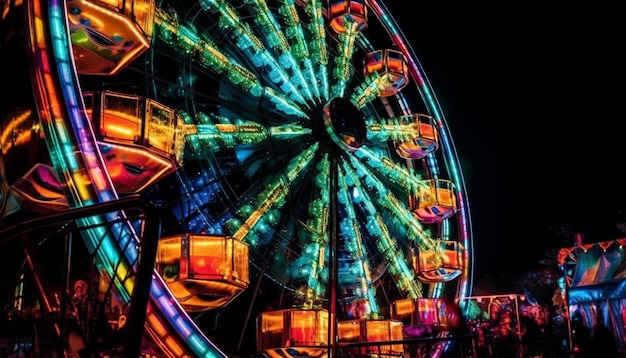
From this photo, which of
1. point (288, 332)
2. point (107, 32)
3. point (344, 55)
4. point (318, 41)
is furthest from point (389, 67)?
point (107, 32)

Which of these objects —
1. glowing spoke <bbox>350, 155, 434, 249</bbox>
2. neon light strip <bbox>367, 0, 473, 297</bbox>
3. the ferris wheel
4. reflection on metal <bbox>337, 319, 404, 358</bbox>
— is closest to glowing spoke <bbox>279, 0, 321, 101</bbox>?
the ferris wheel

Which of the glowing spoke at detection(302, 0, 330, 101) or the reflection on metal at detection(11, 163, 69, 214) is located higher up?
the glowing spoke at detection(302, 0, 330, 101)

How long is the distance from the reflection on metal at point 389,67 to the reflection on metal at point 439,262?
3115mm

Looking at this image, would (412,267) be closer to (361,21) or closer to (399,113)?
(399,113)

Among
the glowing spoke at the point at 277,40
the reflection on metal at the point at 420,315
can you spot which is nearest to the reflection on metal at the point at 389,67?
the glowing spoke at the point at 277,40

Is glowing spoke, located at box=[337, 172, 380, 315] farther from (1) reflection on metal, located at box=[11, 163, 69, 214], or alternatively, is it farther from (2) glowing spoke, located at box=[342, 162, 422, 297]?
(1) reflection on metal, located at box=[11, 163, 69, 214]

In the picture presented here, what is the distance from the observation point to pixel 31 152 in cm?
643

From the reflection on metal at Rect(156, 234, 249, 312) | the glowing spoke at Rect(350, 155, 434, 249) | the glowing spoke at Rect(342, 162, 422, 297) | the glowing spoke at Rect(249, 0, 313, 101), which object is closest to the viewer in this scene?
the reflection on metal at Rect(156, 234, 249, 312)

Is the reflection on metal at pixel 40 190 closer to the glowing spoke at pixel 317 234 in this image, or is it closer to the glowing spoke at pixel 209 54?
the glowing spoke at pixel 209 54

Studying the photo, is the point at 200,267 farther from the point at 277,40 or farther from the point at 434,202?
the point at 434,202

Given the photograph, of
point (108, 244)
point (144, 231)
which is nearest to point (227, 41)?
point (108, 244)

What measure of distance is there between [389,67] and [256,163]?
329cm

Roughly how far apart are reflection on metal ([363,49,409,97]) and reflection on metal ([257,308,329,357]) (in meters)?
5.52

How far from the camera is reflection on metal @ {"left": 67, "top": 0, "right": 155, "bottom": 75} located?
730cm
